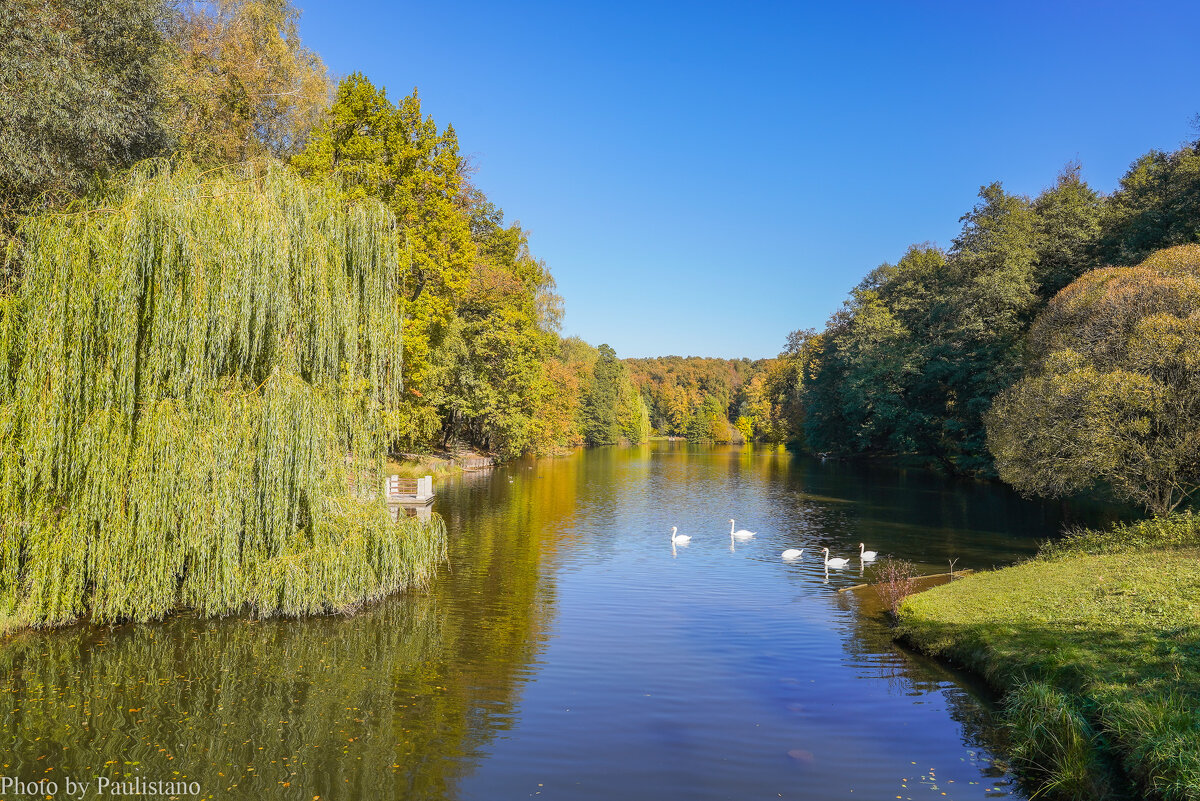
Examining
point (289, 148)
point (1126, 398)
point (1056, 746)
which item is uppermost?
point (289, 148)

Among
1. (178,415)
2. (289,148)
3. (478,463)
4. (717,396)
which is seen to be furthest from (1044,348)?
(717,396)

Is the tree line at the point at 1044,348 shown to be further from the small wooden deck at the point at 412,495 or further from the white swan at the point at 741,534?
the small wooden deck at the point at 412,495

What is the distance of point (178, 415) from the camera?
12.9 m

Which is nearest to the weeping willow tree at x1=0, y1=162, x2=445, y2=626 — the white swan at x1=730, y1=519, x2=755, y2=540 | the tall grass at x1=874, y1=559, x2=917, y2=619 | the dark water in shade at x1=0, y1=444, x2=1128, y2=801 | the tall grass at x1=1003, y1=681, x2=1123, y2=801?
the dark water in shade at x1=0, y1=444, x2=1128, y2=801

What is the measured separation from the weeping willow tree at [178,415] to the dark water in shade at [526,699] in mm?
1236

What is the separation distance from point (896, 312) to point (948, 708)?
60.1 m

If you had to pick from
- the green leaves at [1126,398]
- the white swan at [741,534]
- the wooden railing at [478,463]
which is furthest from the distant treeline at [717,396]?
the green leaves at [1126,398]

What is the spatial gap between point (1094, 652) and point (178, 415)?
15.7m

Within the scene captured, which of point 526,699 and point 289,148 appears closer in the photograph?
point 526,699

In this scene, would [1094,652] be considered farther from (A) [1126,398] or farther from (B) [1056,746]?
(A) [1126,398]

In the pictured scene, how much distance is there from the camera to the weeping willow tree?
39.9 feet

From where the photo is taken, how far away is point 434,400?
42.2 metres

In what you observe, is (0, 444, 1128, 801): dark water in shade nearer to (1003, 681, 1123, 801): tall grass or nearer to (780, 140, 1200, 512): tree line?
(1003, 681, 1123, 801): tall grass

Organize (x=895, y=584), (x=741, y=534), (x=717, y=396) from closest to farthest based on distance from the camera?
(x=895, y=584) → (x=741, y=534) → (x=717, y=396)
